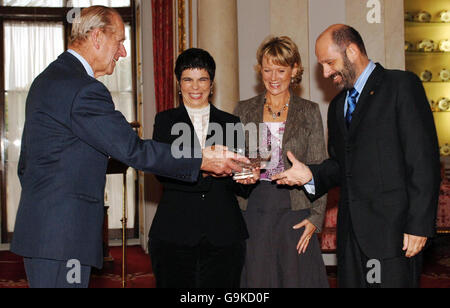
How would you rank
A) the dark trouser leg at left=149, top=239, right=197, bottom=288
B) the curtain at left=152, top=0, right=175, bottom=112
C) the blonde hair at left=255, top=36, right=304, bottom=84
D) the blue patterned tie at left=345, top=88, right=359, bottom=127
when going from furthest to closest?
the curtain at left=152, top=0, right=175, bottom=112
the blonde hair at left=255, top=36, right=304, bottom=84
the dark trouser leg at left=149, top=239, right=197, bottom=288
the blue patterned tie at left=345, top=88, right=359, bottom=127

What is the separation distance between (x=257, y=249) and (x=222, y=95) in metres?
2.55

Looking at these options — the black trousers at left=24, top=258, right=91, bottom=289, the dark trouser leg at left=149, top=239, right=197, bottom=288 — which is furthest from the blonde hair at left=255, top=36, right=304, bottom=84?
the black trousers at left=24, top=258, right=91, bottom=289

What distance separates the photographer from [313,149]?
3029 millimetres

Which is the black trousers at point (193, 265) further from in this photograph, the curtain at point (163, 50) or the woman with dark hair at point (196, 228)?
the curtain at point (163, 50)

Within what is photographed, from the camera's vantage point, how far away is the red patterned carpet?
18.5ft

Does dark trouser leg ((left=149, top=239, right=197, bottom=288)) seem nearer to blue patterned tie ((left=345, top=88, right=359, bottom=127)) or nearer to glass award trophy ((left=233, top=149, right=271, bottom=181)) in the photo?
glass award trophy ((left=233, top=149, right=271, bottom=181))

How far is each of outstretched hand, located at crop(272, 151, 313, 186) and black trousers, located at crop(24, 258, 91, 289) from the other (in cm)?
112

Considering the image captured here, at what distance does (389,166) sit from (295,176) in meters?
0.57

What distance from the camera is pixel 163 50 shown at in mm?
6996

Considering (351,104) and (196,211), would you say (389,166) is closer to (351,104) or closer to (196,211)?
(351,104)

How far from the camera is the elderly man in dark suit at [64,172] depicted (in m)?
2.17
